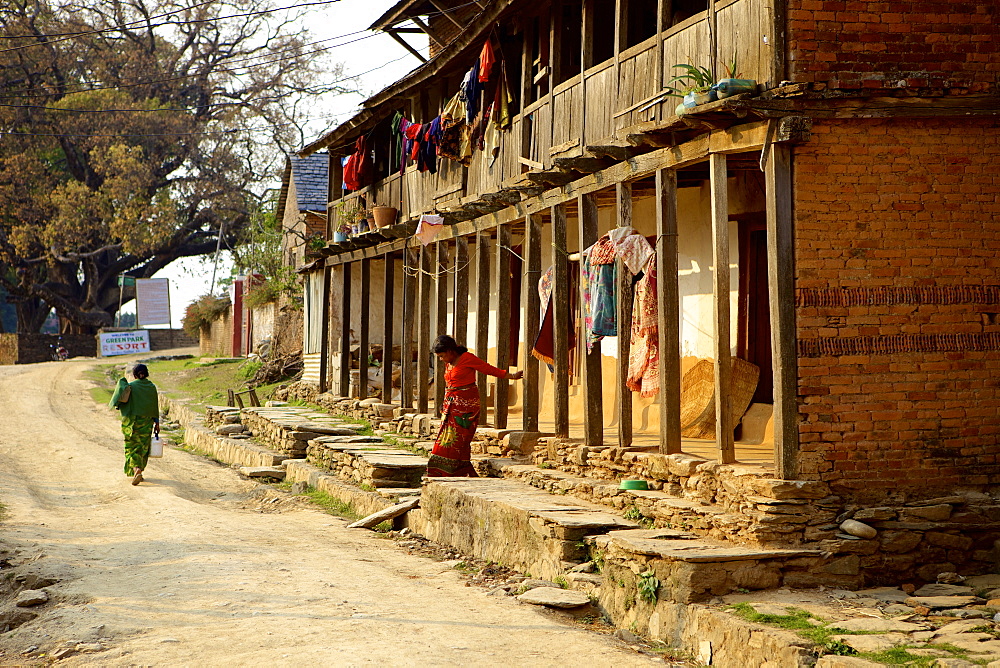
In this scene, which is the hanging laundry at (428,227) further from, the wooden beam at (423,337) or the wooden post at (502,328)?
the wooden post at (502,328)

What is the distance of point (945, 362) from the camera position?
24.3 ft

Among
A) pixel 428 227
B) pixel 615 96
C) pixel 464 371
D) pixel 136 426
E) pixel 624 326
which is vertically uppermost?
pixel 615 96

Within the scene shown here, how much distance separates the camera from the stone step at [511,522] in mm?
7910

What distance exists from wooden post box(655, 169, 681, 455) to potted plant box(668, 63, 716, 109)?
0.81 metres

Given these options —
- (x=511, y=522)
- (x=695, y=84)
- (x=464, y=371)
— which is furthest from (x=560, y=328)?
(x=695, y=84)

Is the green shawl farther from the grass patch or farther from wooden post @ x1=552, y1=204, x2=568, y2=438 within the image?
wooden post @ x1=552, y1=204, x2=568, y2=438

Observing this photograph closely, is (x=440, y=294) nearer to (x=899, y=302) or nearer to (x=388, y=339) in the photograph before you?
(x=388, y=339)

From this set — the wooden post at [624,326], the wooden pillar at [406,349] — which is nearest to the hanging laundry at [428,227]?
the wooden pillar at [406,349]

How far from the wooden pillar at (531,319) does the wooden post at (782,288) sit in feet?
15.0

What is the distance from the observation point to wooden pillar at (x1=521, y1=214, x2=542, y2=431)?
11.6m

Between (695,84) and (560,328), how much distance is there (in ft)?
10.7

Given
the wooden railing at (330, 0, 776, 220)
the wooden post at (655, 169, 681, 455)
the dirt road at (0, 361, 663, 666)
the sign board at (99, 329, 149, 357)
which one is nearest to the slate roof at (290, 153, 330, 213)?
the wooden railing at (330, 0, 776, 220)

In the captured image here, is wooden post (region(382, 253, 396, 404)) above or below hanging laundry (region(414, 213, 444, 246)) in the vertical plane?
below

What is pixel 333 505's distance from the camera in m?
12.6
